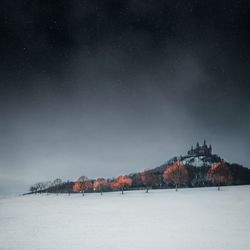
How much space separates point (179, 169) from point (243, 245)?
11582cm

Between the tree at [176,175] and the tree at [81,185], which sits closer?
the tree at [176,175]

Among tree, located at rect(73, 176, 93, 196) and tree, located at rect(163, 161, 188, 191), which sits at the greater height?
tree, located at rect(163, 161, 188, 191)

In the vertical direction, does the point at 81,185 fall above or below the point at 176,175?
below

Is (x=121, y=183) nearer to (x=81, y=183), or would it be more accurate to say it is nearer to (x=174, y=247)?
(x=81, y=183)

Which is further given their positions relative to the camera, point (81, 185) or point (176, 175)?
point (81, 185)

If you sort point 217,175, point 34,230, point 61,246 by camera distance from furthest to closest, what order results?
1. point 217,175
2. point 34,230
3. point 61,246

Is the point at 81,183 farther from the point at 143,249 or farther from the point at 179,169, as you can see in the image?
the point at 143,249

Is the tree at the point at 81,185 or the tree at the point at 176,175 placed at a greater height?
the tree at the point at 176,175

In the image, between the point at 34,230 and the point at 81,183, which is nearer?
the point at 34,230

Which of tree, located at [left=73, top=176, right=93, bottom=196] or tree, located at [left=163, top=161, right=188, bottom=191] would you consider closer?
tree, located at [left=163, top=161, right=188, bottom=191]

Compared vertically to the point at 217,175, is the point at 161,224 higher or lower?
lower

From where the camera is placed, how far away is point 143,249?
66.8 feet

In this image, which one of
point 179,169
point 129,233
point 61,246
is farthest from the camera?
point 179,169

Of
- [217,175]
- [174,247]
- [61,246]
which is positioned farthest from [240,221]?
[217,175]
